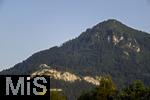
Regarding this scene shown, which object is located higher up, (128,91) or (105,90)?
(105,90)

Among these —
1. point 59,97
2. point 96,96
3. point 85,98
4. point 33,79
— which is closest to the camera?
point 33,79

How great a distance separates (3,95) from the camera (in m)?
25.0

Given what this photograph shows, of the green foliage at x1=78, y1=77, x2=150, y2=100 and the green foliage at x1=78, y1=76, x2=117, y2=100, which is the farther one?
the green foliage at x1=78, y1=76, x2=117, y2=100

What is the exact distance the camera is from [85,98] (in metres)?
130

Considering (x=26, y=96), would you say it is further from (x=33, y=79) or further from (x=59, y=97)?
(x=59, y=97)

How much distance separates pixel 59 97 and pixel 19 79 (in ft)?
264

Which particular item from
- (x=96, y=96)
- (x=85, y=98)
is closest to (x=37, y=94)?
(x=96, y=96)

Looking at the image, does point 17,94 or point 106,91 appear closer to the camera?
point 17,94

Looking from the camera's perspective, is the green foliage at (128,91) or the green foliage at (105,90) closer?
the green foliage at (128,91)

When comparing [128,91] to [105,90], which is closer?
[105,90]

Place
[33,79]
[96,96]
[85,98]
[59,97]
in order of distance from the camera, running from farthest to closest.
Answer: [85,98] → [96,96] → [59,97] → [33,79]

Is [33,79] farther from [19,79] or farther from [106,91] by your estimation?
[106,91]

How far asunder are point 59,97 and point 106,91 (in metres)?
11.1

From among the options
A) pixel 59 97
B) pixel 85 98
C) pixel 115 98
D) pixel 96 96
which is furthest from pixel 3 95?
pixel 85 98
